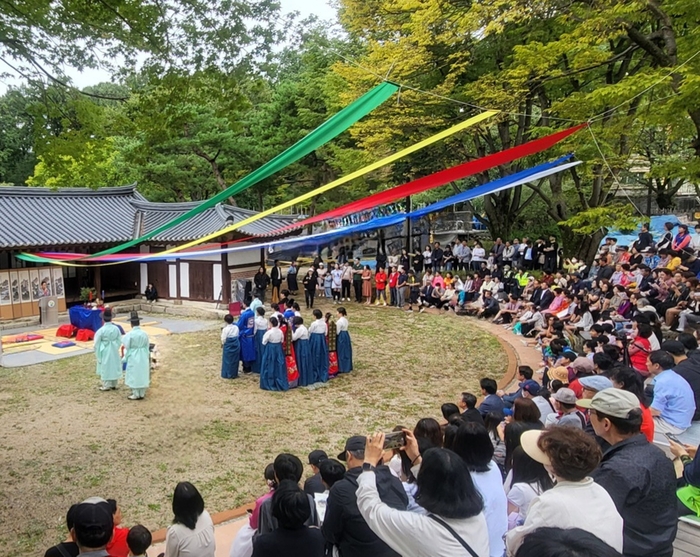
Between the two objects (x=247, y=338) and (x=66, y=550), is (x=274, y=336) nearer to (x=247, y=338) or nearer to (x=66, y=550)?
(x=247, y=338)

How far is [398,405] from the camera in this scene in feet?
27.3

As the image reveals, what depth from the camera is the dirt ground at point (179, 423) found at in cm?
566

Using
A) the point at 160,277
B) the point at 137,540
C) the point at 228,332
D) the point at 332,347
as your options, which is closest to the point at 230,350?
the point at 228,332

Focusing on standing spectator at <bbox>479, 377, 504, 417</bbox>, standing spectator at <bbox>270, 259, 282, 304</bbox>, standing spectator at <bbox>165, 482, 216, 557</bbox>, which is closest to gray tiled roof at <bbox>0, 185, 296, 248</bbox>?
standing spectator at <bbox>270, 259, 282, 304</bbox>

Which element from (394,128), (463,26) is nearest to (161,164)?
(394,128)

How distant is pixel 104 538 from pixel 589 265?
16.6 meters

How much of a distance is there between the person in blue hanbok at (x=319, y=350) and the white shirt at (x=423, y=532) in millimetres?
7443

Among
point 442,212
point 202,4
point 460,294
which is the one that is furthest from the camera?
point 442,212

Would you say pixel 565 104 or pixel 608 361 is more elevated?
pixel 565 104

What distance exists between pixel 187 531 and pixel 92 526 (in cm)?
82

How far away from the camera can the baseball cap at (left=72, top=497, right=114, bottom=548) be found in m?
2.60

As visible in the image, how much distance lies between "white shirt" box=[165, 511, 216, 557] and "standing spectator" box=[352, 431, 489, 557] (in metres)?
1.53

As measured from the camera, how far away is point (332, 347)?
32.8 ft

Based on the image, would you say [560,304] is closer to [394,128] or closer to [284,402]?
[284,402]
